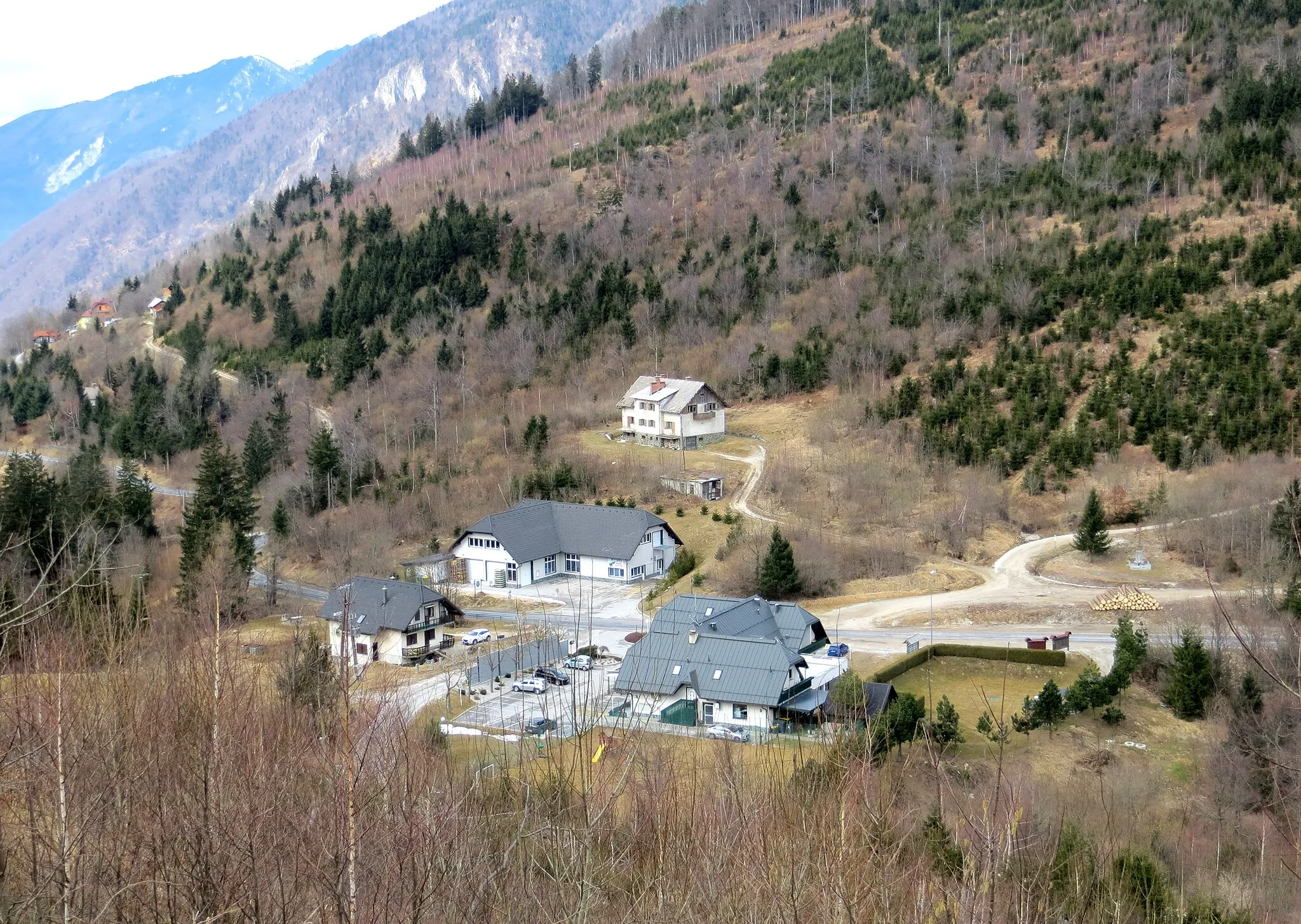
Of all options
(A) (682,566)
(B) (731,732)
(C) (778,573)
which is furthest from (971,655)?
(A) (682,566)

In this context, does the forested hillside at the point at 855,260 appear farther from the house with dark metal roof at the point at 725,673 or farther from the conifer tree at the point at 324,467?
the house with dark metal roof at the point at 725,673

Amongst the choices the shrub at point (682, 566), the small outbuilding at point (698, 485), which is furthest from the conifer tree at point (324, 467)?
the shrub at point (682, 566)

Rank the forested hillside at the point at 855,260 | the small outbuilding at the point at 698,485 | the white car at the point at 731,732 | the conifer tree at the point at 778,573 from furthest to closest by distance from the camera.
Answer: the forested hillside at the point at 855,260 < the small outbuilding at the point at 698,485 < the conifer tree at the point at 778,573 < the white car at the point at 731,732

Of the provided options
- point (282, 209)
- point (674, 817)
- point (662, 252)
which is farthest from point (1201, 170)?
point (282, 209)

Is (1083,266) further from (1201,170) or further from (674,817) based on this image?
(674,817)

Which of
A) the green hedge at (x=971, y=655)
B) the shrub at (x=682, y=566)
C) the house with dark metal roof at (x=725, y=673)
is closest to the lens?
the house with dark metal roof at (x=725, y=673)

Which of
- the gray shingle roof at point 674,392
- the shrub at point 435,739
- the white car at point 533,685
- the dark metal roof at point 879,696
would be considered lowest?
the white car at point 533,685

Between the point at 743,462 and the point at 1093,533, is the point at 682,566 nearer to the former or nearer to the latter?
the point at 743,462
